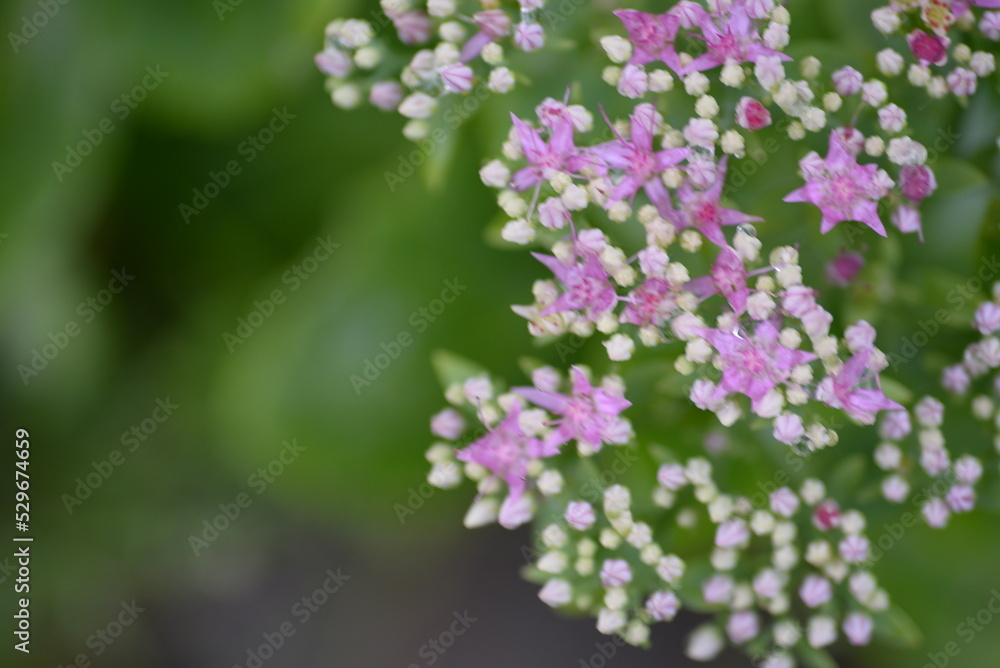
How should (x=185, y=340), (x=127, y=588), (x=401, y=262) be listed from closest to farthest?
(x=401, y=262) → (x=185, y=340) → (x=127, y=588)

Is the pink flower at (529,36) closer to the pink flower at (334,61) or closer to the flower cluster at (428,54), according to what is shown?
the flower cluster at (428,54)

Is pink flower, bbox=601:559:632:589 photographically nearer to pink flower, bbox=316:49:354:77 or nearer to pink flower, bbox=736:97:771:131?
pink flower, bbox=736:97:771:131

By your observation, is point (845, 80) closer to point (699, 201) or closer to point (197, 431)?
point (699, 201)

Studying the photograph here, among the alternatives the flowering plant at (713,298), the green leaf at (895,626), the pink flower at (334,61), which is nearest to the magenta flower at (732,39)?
the flowering plant at (713,298)

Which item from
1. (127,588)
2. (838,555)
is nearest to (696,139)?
(838,555)

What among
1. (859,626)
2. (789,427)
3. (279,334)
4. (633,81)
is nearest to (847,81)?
(633,81)

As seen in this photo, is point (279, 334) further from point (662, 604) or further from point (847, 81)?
point (847, 81)
